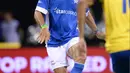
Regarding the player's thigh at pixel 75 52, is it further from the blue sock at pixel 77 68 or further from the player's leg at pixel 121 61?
the player's leg at pixel 121 61

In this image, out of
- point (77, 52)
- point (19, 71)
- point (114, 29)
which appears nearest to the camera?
point (114, 29)

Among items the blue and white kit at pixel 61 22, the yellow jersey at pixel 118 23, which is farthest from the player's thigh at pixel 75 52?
the yellow jersey at pixel 118 23

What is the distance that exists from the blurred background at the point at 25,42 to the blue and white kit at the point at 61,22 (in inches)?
191

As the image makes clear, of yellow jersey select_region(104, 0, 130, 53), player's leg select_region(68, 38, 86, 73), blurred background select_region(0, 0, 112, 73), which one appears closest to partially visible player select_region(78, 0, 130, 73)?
yellow jersey select_region(104, 0, 130, 53)

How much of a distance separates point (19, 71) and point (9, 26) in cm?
270

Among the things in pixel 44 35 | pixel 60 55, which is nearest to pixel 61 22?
pixel 60 55

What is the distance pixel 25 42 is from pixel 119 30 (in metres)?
10.9

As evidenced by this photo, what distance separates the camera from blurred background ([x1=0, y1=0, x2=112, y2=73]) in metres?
14.8

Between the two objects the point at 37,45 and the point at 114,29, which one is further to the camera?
the point at 37,45

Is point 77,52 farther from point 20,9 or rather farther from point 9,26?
point 20,9

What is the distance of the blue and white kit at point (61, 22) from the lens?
975cm

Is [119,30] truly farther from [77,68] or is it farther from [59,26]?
[59,26]

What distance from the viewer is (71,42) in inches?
383

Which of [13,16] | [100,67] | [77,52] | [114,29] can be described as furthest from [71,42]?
[13,16]
